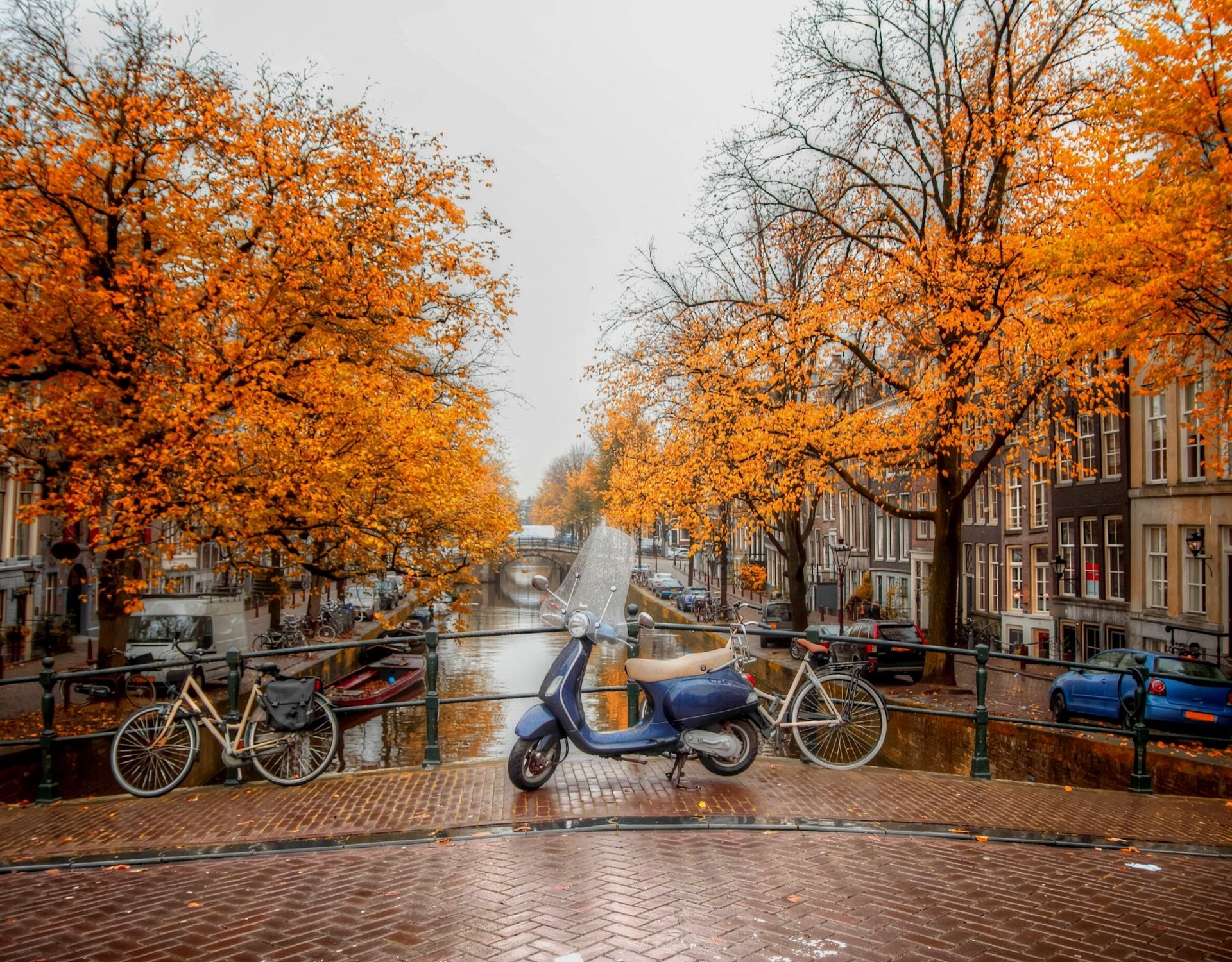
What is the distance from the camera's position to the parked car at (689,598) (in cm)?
4805

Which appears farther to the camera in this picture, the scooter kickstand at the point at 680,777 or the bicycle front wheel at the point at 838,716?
the bicycle front wheel at the point at 838,716

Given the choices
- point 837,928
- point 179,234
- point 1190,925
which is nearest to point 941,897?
point 837,928

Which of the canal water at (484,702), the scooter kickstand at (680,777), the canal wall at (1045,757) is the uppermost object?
the scooter kickstand at (680,777)

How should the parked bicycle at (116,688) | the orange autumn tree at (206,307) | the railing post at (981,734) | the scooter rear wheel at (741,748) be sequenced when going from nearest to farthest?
the scooter rear wheel at (741,748) < the railing post at (981,734) < the orange autumn tree at (206,307) < the parked bicycle at (116,688)

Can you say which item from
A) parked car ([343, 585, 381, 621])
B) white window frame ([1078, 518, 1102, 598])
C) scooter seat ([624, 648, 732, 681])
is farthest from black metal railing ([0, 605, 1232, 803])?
parked car ([343, 585, 381, 621])

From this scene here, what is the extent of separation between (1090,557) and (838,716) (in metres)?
23.7

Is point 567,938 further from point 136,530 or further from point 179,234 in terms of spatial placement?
point 179,234

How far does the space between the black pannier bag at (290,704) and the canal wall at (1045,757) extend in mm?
4228

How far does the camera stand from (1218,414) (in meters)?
A: 13.0

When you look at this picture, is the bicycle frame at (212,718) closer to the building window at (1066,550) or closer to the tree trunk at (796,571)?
the tree trunk at (796,571)

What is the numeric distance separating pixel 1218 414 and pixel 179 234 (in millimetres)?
16019

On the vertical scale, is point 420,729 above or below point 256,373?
below

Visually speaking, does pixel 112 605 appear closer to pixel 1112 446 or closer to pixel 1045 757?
pixel 1045 757

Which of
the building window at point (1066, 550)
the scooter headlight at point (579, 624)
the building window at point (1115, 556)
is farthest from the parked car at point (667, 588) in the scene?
the scooter headlight at point (579, 624)
